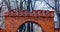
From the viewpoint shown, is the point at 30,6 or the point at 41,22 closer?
the point at 41,22

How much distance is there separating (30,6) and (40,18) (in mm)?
2710

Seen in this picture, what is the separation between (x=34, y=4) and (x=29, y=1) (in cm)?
22

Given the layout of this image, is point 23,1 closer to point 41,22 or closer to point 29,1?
point 29,1

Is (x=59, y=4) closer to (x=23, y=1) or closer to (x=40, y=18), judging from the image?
(x=23, y=1)

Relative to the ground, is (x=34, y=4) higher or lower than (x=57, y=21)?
higher

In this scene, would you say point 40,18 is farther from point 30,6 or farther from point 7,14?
point 30,6

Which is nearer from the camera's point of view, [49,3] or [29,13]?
[29,13]

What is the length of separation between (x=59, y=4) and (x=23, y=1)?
137 cm

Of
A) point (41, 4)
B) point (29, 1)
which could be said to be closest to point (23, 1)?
point (29, 1)

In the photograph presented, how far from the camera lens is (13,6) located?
22.5 feet

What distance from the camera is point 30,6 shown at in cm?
685

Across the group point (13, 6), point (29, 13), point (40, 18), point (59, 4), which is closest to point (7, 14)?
point (29, 13)

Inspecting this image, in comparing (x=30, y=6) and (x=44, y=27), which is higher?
(x=30, y=6)

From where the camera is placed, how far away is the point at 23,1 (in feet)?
22.5
